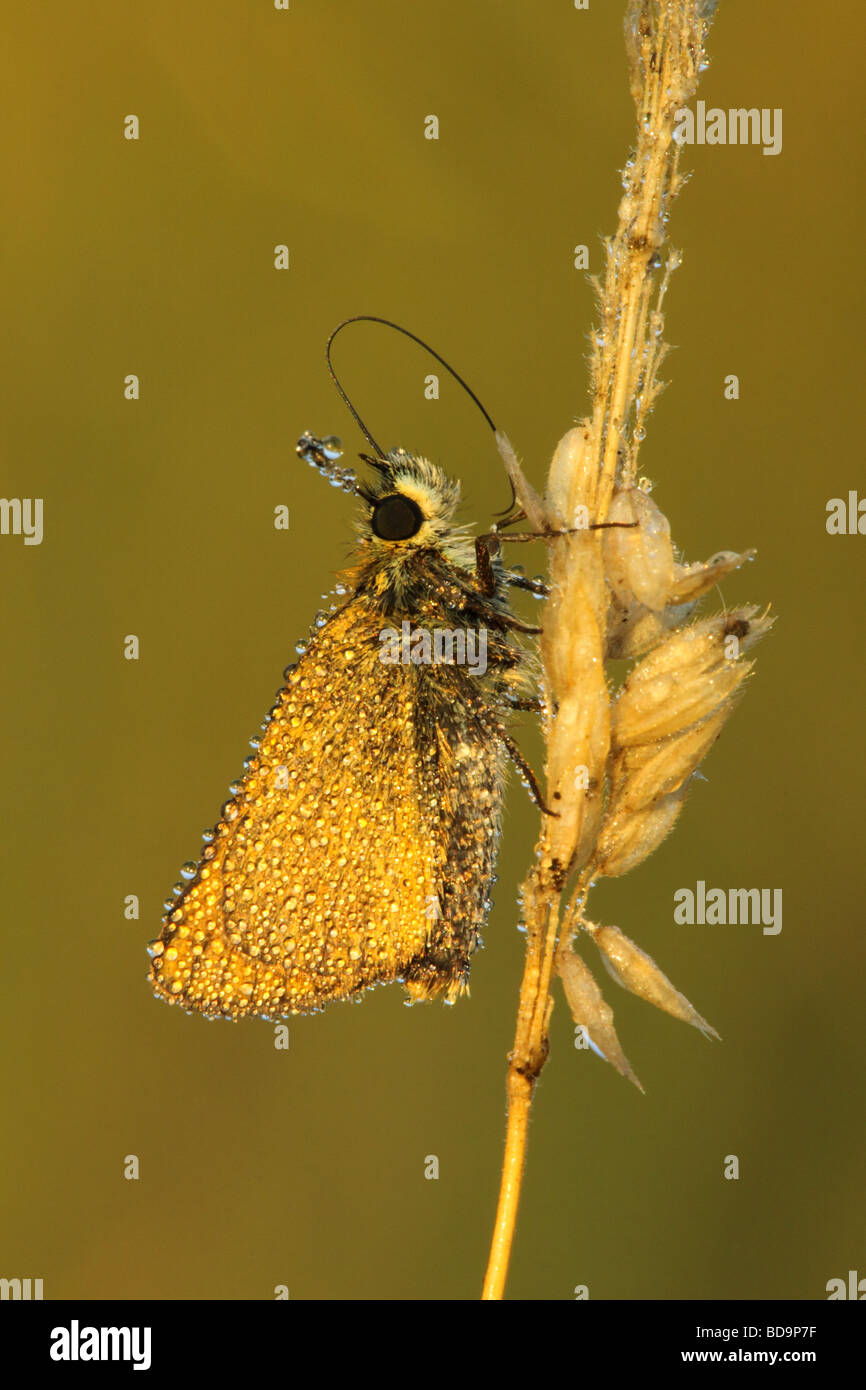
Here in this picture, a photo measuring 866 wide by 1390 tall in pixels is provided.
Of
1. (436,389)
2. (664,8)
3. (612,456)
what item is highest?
(436,389)

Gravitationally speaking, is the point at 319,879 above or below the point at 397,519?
below

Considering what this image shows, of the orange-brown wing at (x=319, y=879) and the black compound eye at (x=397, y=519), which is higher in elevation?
the black compound eye at (x=397, y=519)

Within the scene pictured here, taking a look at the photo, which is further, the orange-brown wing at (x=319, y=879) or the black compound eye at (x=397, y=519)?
the black compound eye at (x=397, y=519)

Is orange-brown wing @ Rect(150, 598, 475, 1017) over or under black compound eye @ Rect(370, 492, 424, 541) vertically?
under

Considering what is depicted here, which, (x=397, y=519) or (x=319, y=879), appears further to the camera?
(x=397, y=519)

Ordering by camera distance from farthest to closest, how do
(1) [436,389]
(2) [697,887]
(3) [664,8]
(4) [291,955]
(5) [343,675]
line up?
(1) [436,389] → (2) [697,887] → (5) [343,675] → (4) [291,955] → (3) [664,8]

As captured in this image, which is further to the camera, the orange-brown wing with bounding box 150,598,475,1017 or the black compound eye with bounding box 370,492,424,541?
the black compound eye with bounding box 370,492,424,541

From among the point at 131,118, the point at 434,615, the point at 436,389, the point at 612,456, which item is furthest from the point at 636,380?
the point at 131,118

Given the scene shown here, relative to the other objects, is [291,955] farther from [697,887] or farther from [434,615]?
[697,887]
